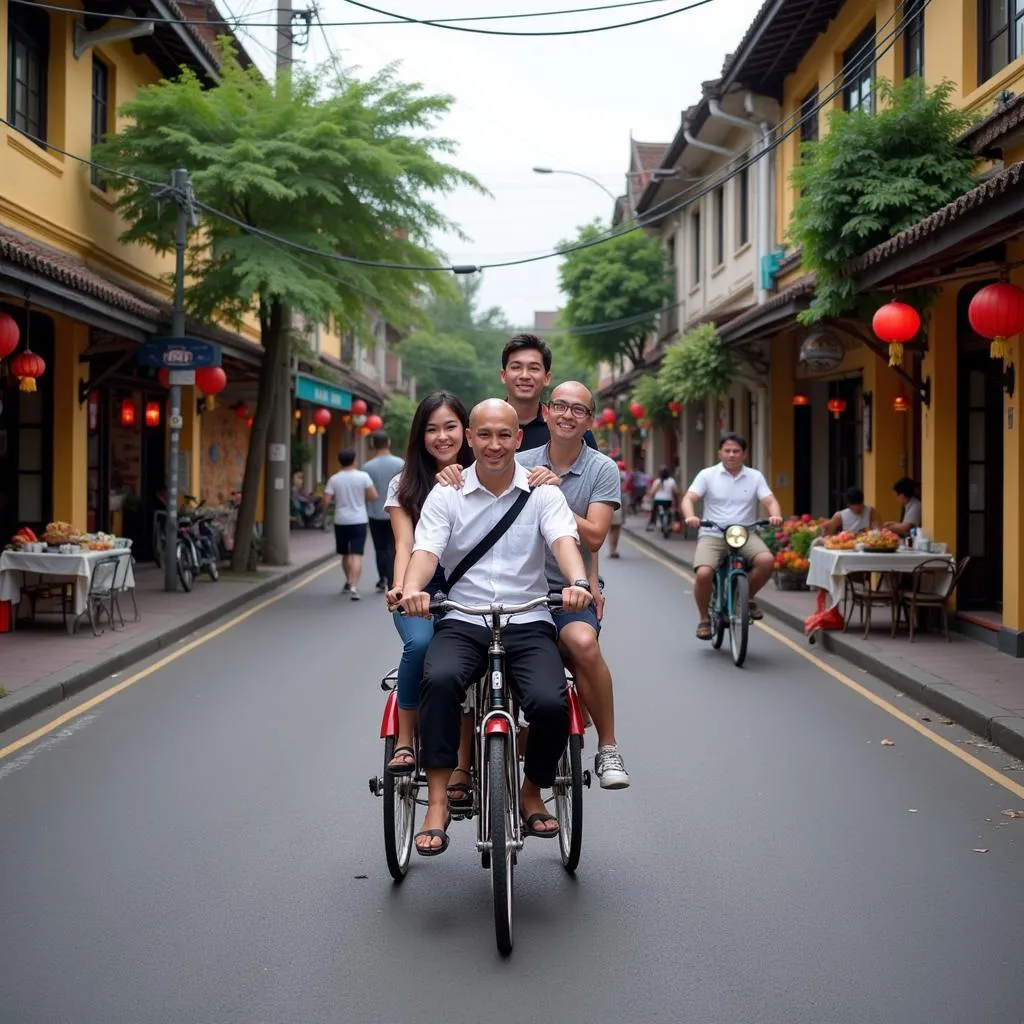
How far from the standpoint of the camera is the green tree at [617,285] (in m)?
35.9

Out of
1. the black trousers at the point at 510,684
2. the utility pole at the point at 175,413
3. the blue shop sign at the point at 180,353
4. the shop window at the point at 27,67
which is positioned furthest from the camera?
the utility pole at the point at 175,413

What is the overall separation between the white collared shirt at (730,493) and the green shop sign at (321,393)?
1613 cm

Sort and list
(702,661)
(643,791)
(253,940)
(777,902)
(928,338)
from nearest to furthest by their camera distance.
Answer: (253,940) → (777,902) → (643,791) → (702,661) → (928,338)

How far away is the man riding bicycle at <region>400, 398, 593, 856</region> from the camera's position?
488 cm

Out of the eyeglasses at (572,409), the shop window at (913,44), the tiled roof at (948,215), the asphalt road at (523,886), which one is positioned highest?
the shop window at (913,44)

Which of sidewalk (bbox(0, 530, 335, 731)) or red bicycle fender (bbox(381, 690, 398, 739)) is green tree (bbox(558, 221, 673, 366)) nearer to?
sidewalk (bbox(0, 530, 335, 731))

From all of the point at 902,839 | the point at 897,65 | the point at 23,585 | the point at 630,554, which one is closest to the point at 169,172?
the point at 23,585

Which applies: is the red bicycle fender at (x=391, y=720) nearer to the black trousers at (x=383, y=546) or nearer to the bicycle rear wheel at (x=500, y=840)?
the bicycle rear wheel at (x=500, y=840)

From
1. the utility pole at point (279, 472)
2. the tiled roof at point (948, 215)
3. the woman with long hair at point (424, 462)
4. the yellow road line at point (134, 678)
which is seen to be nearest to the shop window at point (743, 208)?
the utility pole at point (279, 472)

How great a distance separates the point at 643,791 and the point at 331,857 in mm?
1940

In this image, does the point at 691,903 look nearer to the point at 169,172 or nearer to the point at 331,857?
the point at 331,857

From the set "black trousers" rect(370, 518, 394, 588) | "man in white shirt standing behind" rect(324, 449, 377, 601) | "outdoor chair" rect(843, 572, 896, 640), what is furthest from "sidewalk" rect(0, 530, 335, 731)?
"outdoor chair" rect(843, 572, 896, 640)

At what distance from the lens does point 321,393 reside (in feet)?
96.7

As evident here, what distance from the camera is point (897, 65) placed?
16609 mm
